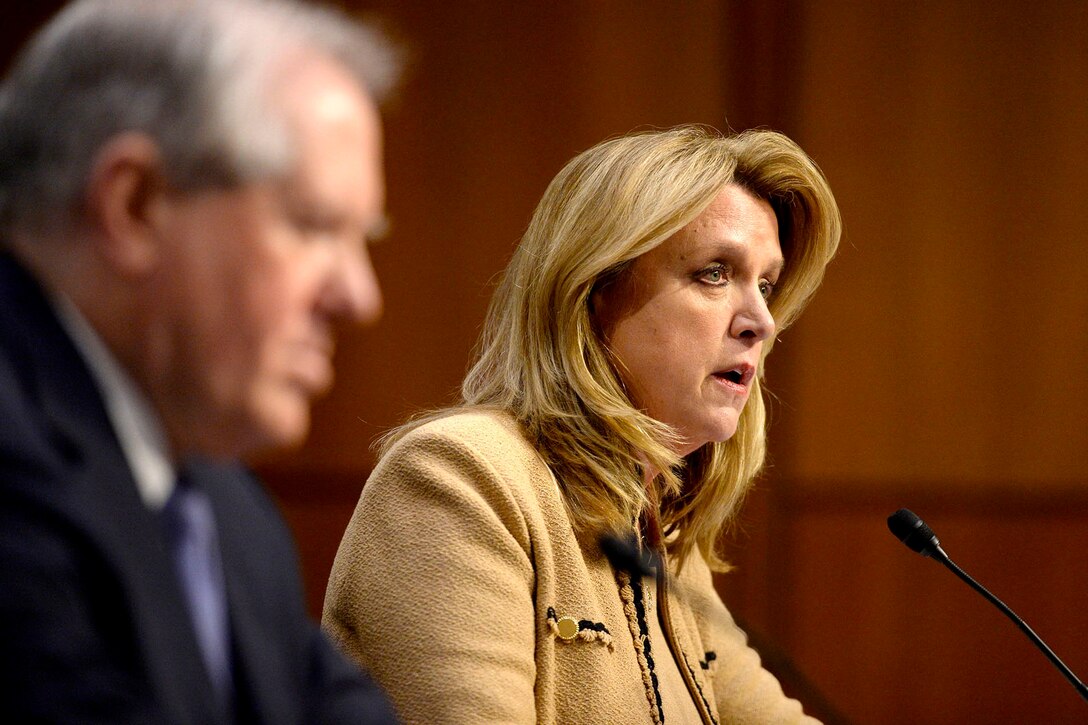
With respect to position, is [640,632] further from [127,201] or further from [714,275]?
[127,201]

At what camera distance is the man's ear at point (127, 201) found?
83 centimetres

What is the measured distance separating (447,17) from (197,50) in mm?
2977

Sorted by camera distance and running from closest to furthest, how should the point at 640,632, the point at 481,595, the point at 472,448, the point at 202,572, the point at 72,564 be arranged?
Result: the point at 72,564, the point at 202,572, the point at 481,595, the point at 472,448, the point at 640,632

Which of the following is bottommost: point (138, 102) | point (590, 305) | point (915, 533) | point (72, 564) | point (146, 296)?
point (915, 533)

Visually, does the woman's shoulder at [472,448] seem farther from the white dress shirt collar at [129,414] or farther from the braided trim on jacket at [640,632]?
the white dress shirt collar at [129,414]

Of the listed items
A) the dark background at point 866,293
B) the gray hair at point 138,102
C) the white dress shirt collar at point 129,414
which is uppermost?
the gray hair at point 138,102

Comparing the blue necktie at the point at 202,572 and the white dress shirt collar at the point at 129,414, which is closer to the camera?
the white dress shirt collar at the point at 129,414

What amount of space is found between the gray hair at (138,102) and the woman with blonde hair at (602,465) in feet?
2.34

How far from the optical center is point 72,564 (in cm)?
78

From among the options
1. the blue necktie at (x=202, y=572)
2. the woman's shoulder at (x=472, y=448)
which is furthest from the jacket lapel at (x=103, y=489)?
the woman's shoulder at (x=472, y=448)

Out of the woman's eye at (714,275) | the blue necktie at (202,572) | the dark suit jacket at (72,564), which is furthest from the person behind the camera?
the woman's eye at (714,275)

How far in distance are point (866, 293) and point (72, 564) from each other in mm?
3257

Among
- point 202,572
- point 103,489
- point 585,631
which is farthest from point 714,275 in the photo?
point 103,489

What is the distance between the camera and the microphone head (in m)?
1.65
